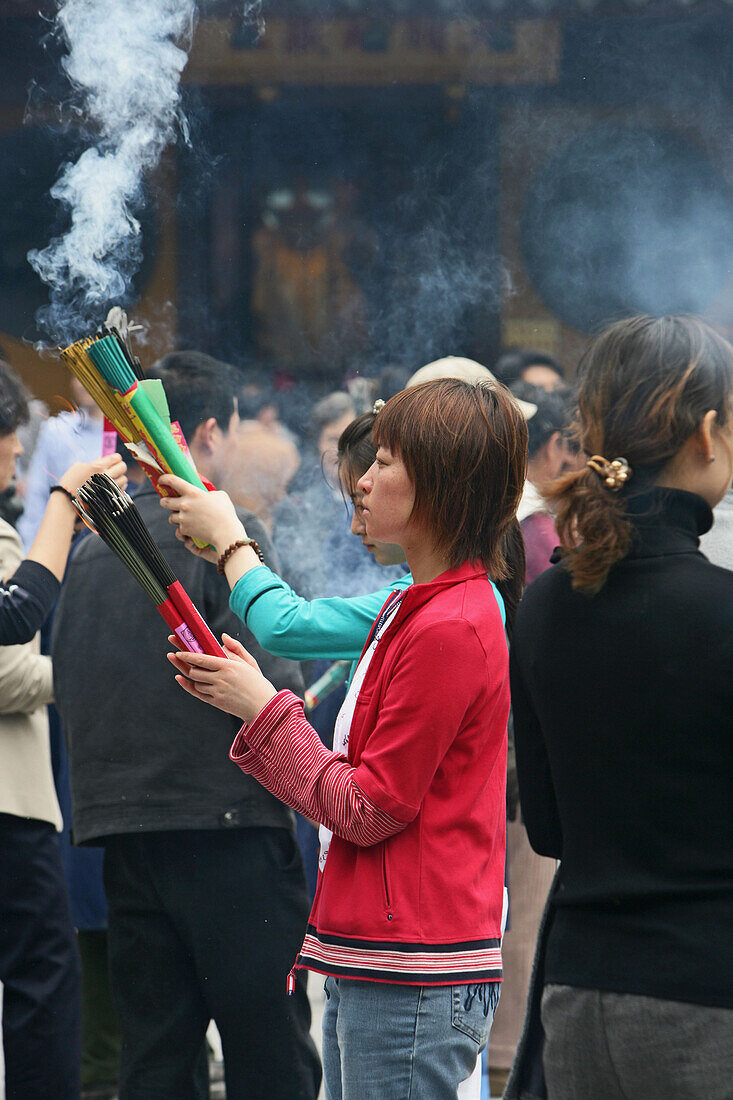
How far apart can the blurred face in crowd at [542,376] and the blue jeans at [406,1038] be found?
1.87 m

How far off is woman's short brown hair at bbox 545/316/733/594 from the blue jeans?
56cm

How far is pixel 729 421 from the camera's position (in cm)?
133

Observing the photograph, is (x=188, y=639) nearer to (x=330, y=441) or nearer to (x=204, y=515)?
(x=204, y=515)

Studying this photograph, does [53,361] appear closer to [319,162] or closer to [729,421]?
[319,162]

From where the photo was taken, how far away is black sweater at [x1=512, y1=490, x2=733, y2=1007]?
122 centimetres

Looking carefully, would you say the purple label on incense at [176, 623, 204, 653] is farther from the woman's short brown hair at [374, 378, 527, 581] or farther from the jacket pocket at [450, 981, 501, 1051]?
the jacket pocket at [450, 981, 501, 1051]

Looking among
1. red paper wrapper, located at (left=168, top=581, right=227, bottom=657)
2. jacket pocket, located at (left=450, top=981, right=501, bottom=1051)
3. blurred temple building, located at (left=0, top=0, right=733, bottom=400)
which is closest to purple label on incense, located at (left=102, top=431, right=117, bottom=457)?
blurred temple building, located at (left=0, top=0, right=733, bottom=400)

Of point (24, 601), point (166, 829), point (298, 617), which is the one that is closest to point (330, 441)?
point (24, 601)

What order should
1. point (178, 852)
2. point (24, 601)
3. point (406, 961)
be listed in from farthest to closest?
point (24, 601) < point (178, 852) < point (406, 961)

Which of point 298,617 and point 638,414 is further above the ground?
point 638,414

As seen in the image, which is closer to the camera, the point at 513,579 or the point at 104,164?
the point at 513,579

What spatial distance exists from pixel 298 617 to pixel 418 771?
439 millimetres

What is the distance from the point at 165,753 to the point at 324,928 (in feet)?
2.72

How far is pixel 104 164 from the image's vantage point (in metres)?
2.70
